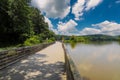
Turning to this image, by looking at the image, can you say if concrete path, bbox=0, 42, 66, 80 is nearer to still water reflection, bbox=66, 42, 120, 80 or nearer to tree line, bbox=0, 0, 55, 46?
still water reflection, bbox=66, 42, 120, 80

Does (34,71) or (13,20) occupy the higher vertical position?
(13,20)

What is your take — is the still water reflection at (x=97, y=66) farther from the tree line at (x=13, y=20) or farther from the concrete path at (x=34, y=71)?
the tree line at (x=13, y=20)

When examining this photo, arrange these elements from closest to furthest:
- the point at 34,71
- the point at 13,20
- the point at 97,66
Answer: the point at 34,71, the point at 97,66, the point at 13,20

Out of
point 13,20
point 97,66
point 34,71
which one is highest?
point 13,20

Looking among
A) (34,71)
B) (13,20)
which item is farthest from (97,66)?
(13,20)

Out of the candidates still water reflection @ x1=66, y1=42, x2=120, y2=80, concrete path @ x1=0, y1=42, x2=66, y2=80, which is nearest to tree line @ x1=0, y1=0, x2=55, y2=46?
still water reflection @ x1=66, y1=42, x2=120, y2=80

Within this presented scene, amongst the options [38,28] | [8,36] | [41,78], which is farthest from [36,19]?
[41,78]

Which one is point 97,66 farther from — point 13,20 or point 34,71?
point 13,20

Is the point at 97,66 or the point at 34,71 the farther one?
the point at 97,66

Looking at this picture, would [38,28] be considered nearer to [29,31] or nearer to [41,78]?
[29,31]

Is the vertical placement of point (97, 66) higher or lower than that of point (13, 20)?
lower

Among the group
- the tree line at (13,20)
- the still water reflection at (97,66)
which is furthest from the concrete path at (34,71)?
the tree line at (13,20)

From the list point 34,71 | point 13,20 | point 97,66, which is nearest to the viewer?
point 34,71

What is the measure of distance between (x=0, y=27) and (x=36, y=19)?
25529 millimetres
